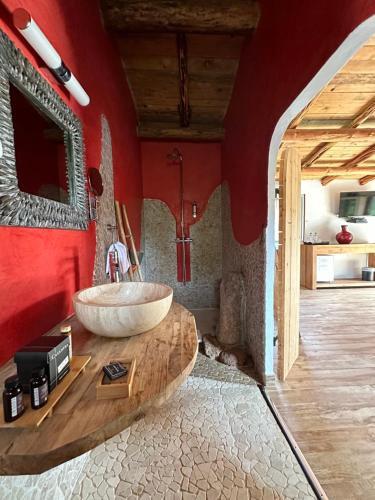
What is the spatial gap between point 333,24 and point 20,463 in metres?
1.58

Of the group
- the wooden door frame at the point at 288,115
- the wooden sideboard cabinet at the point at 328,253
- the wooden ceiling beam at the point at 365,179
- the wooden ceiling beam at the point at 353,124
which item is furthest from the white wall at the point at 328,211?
the wooden door frame at the point at 288,115

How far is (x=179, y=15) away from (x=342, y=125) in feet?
8.09

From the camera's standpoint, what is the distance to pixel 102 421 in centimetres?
43

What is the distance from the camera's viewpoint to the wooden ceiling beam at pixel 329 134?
283cm

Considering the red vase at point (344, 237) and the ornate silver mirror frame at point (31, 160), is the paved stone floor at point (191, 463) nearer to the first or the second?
the ornate silver mirror frame at point (31, 160)

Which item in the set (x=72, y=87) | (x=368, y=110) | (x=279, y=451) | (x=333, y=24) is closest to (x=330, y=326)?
(x=279, y=451)

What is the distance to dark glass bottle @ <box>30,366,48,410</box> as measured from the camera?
45cm

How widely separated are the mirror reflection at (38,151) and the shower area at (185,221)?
7.41 ft

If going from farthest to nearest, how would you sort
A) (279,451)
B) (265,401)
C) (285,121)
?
(265,401) → (285,121) → (279,451)

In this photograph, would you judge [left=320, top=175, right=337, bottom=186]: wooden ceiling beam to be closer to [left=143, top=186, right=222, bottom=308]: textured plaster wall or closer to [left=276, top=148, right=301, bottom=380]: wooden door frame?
[left=143, top=186, right=222, bottom=308]: textured plaster wall

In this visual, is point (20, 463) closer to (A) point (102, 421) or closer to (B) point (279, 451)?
(A) point (102, 421)

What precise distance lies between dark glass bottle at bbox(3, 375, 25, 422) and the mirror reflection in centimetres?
56

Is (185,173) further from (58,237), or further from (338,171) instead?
(338,171)

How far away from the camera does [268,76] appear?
5.28 ft
